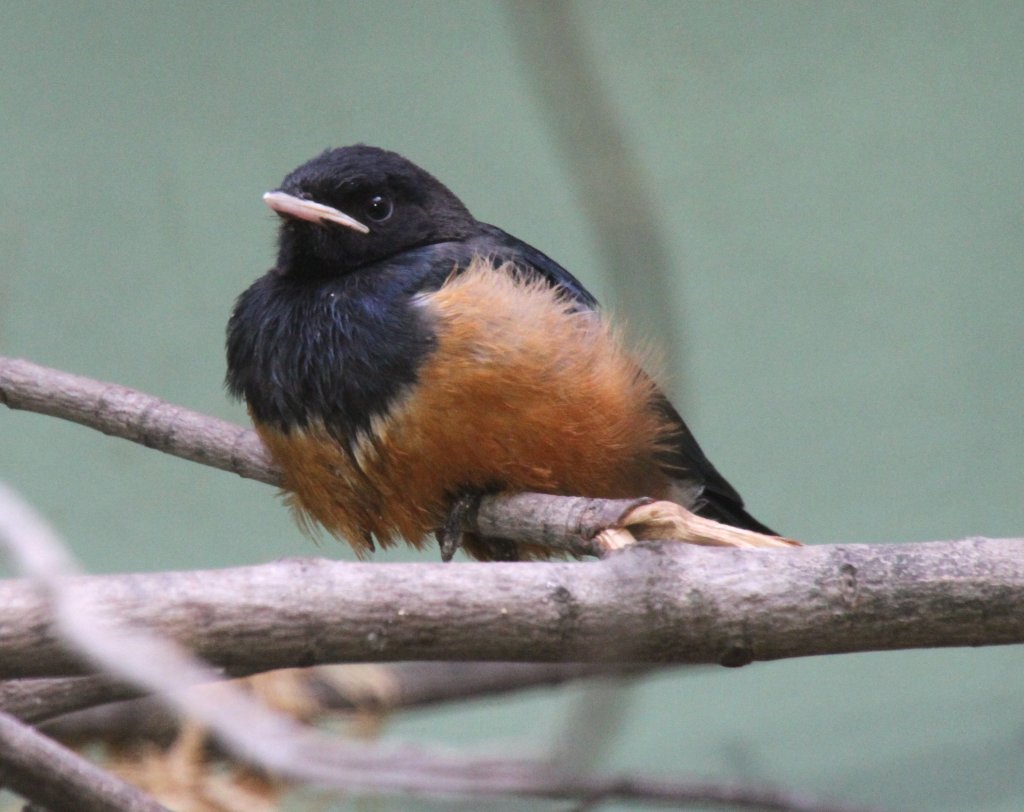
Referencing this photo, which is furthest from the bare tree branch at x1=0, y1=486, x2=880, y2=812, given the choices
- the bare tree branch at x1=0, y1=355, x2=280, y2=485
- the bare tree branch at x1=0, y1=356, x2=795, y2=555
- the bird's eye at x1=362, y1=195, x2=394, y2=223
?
the bird's eye at x1=362, y1=195, x2=394, y2=223

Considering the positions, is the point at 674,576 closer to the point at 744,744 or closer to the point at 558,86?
the point at 558,86

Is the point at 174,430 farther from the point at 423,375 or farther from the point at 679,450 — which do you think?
the point at 679,450

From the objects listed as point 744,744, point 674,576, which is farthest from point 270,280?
point 744,744

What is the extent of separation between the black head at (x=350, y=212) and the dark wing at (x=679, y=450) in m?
0.16

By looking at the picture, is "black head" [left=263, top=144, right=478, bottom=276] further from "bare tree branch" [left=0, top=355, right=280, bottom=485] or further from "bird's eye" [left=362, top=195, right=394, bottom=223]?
"bare tree branch" [left=0, top=355, right=280, bottom=485]

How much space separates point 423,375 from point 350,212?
2.12 ft

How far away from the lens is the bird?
121 inches

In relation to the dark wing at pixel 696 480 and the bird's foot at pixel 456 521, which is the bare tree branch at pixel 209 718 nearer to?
the bird's foot at pixel 456 521

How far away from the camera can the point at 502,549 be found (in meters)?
3.38

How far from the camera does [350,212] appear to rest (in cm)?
351

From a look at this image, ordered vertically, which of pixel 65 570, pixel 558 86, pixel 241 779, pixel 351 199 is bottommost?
pixel 241 779

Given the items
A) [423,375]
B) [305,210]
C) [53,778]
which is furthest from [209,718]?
[305,210]

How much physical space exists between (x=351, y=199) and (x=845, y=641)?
73.2 inches

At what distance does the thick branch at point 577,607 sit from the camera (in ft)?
6.07
